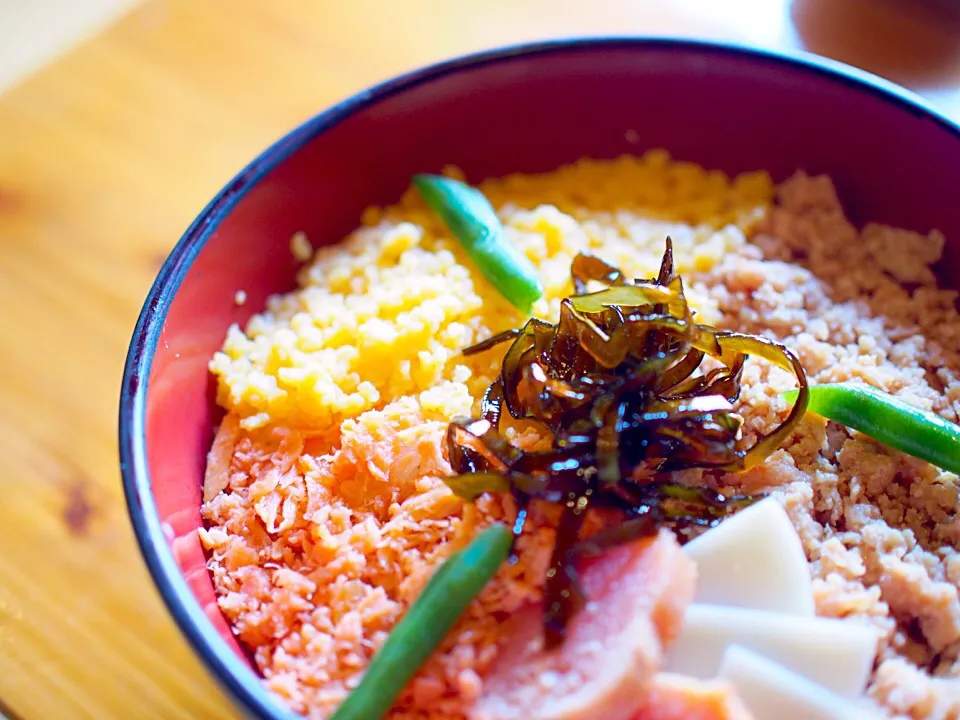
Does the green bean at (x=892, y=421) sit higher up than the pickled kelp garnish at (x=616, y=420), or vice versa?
the green bean at (x=892, y=421)

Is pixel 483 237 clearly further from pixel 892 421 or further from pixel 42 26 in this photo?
pixel 42 26

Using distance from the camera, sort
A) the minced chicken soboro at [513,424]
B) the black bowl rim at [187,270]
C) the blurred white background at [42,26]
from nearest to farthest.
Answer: the black bowl rim at [187,270], the minced chicken soboro at [513,424], the blurred white background at [42,26]

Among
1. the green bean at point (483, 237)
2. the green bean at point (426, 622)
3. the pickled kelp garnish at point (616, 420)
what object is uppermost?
the green bean at point (483, 237)

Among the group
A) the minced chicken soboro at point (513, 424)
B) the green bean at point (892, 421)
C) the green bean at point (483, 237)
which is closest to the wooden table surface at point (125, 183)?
the minced chicken soboro at point (513, 424)

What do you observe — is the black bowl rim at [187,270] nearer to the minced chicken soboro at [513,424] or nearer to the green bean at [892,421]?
the minced chicken soboro at [513,424]

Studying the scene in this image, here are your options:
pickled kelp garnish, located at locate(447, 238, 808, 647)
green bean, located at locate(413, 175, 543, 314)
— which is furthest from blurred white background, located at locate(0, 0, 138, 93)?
pickled kelp garnish, located at locate(447, 238, 808, 647)

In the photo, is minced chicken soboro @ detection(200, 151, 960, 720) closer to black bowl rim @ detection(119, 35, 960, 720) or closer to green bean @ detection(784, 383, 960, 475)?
green bean @ detection(784, 383, 960, 475)
